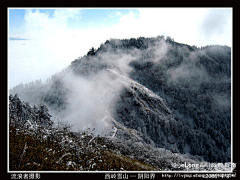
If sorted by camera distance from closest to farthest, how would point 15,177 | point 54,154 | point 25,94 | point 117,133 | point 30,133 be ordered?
1. point 15,177
2. point 54,154
3. point 30,133
4. point 117,133
5. point 25,94

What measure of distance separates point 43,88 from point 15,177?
172 metres

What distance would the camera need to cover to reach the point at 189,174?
21.5m

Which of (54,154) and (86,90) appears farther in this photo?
(86,90)

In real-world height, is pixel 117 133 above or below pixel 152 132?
above

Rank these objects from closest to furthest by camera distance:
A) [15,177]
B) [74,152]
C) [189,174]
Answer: [15,177]
[189,174]
[74,152]

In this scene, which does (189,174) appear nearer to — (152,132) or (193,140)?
(152,132)

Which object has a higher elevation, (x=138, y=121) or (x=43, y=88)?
(x=43, y=88)

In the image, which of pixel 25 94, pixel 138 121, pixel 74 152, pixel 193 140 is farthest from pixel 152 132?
pixel 25 94

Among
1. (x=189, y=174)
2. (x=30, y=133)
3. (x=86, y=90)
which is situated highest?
(x=86, y=90)

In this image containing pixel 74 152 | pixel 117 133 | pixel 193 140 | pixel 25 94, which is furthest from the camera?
pixel 25 94

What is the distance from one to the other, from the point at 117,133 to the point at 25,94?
429 ft

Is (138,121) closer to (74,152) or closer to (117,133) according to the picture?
(117,133)

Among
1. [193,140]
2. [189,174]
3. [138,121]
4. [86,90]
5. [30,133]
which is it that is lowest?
[193,140]

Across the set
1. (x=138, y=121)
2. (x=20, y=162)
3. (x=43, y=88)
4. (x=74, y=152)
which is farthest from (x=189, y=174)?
(x=43, y=88)
